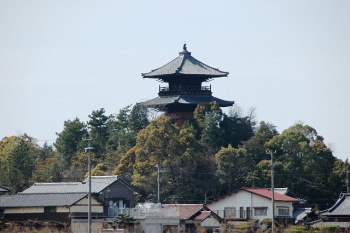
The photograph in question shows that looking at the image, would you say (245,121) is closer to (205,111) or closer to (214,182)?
(205,111)

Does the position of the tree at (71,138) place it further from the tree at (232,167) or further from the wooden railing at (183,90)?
Answer: the tree at (232,167)

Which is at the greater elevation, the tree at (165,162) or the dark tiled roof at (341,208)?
the tree at (165,162)

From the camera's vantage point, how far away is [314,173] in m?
65.6

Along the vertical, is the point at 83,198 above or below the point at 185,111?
below

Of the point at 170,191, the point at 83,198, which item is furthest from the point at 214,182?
the point at 83,198

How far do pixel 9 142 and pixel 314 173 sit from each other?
976 inches

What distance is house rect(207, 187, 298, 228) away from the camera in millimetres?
58906

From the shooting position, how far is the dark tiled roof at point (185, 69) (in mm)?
74688

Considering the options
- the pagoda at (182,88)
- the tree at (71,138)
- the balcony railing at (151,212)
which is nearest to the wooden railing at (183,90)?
the pagoda at (182,88)

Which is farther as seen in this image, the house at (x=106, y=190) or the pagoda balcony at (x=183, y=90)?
the pagoda balcony at (x=183, y=90)

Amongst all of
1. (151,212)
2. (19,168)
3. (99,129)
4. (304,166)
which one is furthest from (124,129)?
(151,212)

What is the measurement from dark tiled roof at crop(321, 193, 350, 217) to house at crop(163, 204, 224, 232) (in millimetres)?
6327

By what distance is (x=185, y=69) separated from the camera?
75188mm

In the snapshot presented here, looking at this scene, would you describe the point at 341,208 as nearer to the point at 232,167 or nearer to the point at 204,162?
the point at 232,167
